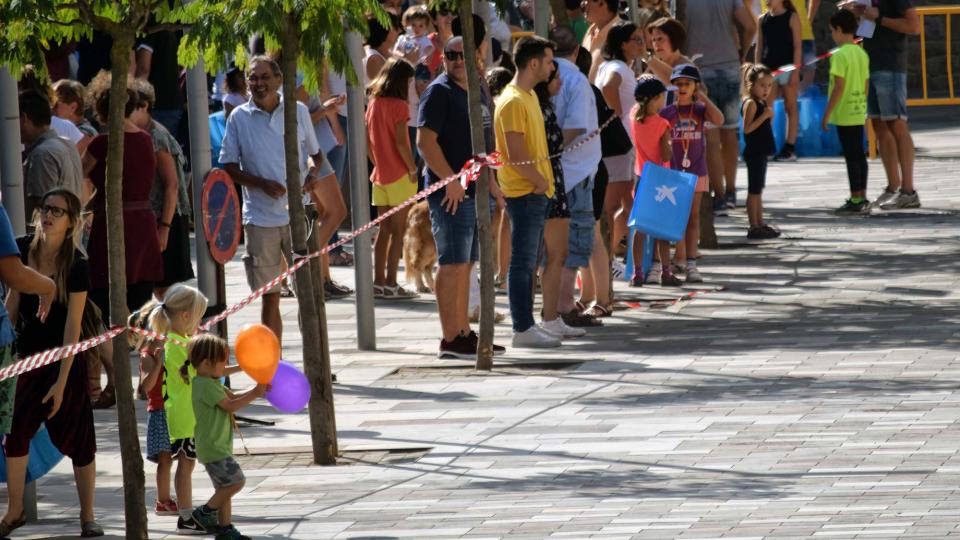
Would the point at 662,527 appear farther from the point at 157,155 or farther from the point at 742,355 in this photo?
the point at 157,155

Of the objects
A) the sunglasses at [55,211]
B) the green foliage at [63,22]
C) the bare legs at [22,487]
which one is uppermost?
the green foliage at [63,22]

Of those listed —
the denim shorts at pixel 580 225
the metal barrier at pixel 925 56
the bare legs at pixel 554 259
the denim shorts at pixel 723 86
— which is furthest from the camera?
the metal barrier at pixel 925 56

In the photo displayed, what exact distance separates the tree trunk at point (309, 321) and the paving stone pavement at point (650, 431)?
0.49 feet

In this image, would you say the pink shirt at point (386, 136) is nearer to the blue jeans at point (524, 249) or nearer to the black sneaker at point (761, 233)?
the blue jeans at point (524, 249)

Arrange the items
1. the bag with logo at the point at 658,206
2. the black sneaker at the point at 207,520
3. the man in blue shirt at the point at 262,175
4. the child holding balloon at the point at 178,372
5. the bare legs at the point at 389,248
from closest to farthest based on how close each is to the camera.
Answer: the black sneaker at the point at 207,520
the child holding balloon at the point at 178,372
the man in blue shirt at the point at 262,175
the bag with logo at the point at 658,206
the bare legs at the point at 389,248

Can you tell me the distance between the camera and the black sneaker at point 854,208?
19922mm

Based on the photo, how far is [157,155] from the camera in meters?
12.2

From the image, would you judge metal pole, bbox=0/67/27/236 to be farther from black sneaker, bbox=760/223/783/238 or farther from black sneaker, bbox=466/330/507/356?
black sneaker, bbox=760/223/783/238

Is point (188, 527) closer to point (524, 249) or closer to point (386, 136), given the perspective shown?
point (524, 249)

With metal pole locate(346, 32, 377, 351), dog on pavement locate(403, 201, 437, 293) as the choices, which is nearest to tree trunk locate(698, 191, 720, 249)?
dog on pavement locate(403, 201, 437, 293)

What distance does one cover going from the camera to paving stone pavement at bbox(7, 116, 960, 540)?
817 cm

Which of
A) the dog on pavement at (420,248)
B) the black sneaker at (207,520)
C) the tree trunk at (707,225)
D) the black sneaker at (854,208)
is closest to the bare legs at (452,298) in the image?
the dog on pavement at (420,248)

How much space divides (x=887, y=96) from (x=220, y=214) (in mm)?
10472

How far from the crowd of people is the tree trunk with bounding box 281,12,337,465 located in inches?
15.3
